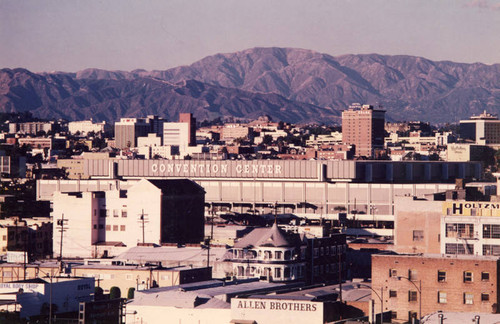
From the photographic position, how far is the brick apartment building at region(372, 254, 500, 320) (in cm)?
8688

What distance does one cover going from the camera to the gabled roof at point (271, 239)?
105519 millimetres

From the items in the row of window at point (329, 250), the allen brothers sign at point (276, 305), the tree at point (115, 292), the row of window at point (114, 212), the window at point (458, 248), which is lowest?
the tree at point (115, 292)

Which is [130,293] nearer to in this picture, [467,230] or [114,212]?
[467,230]

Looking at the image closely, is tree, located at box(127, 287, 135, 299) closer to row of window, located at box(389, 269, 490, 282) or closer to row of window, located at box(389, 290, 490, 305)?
Answer: row of window, located at box(389, 269, 490, 282)

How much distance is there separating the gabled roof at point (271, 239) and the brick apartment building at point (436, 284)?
1716 centimetres

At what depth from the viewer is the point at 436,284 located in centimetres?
8838

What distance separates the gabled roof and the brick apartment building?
17.2 metres

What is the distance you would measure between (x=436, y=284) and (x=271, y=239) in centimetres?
2091

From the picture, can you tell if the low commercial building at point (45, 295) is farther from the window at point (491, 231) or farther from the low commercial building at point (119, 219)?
the low commercial building at point (119, 219)

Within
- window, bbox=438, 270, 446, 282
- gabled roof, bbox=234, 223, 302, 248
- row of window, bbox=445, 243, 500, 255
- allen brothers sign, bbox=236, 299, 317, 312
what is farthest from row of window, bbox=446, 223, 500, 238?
allen brothers sign, bbox=236, 299, 317, 312

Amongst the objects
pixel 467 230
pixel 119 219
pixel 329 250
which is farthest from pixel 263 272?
pixel 119 219

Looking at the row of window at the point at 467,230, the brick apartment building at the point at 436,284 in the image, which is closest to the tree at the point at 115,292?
the brick apartment building at the point at 436,284

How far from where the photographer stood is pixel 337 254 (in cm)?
12238

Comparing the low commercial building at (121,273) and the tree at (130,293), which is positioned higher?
the low commercial building at (121,273)
